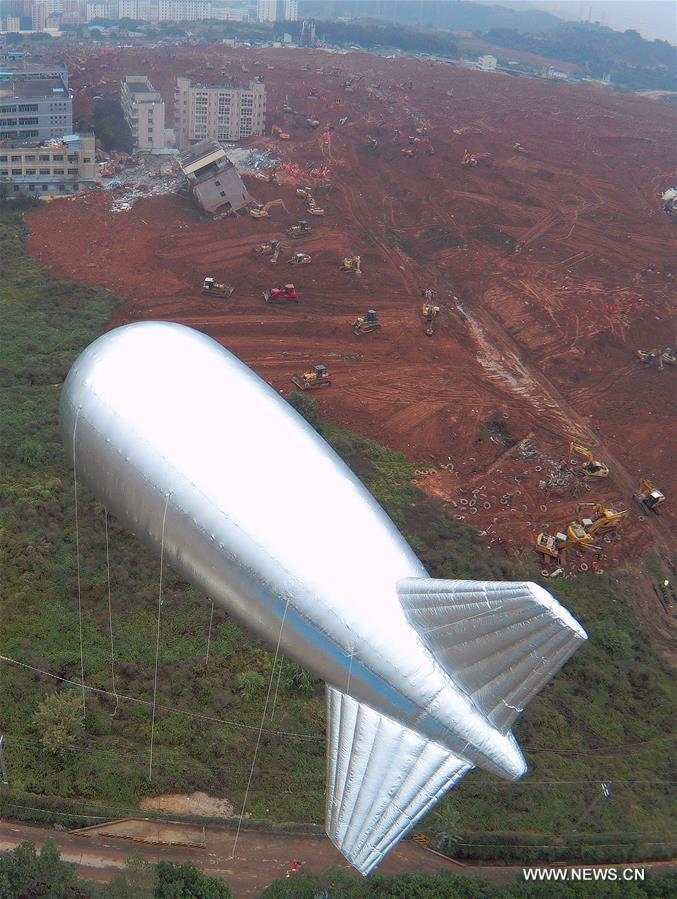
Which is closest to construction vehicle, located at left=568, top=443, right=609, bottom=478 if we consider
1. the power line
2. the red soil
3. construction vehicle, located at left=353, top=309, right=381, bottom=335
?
the red soil

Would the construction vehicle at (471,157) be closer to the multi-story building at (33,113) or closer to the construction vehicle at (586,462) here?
the multi-story building at (33,113)

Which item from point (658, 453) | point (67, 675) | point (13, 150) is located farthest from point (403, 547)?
point (13, 150)

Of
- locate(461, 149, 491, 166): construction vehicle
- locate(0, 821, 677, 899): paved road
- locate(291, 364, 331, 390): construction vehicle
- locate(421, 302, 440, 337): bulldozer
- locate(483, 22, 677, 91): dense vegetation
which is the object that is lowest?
locate(0, 821, 677, 899): paved road

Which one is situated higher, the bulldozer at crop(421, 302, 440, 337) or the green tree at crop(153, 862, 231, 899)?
the bulldozer at crop(421, 302, 440, 337)

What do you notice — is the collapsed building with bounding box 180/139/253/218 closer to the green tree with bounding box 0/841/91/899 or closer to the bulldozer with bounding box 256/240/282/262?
the bulldozer with bounding box 256/240/282/262

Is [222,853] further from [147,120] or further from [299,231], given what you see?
[147,120]

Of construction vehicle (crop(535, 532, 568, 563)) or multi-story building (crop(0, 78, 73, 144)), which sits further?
multi-story building (crop(0, 78, 73, 144))

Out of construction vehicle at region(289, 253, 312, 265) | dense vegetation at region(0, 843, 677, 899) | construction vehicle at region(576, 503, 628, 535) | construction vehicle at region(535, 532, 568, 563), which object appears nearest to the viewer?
dense vegetation at region(0, 843, 677, 899)
